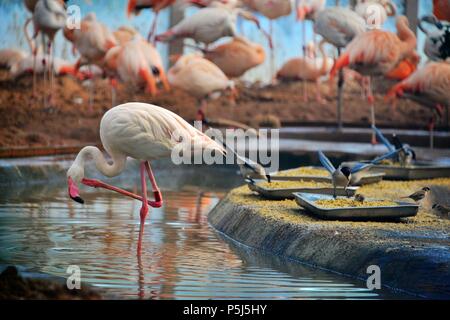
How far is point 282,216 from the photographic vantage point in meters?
7.70

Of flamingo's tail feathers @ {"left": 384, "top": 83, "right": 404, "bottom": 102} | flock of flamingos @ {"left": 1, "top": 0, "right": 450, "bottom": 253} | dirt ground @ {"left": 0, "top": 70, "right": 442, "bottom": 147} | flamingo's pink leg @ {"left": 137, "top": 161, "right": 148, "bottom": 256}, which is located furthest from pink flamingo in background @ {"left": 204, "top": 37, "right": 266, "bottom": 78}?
flamingo's pink leg @ {"left": 137, "top": 161, "right": 148, "bottom": 256}

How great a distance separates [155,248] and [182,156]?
652 mm

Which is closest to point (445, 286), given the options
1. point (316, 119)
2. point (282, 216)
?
point (282, 216)

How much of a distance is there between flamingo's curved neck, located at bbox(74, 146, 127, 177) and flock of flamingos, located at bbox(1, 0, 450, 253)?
20.8 feet

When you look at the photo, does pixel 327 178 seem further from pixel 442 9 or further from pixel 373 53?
pixel 373 53

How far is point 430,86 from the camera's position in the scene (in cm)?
1459

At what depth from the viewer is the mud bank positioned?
606 centimetres

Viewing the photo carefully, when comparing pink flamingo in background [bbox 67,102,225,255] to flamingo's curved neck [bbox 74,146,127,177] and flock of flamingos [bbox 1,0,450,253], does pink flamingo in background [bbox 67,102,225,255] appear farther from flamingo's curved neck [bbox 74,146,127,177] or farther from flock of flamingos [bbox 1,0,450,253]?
flock of flamingos [bbox 1,0,450,253]

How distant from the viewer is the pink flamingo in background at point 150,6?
55.3 feet

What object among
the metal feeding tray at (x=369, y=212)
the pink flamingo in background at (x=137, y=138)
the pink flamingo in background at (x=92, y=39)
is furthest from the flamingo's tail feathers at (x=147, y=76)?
the metal feeding tray at (x=369, y=212)

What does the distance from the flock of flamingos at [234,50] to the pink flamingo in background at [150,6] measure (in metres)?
0.01

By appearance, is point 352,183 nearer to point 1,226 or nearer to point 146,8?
point 1,226

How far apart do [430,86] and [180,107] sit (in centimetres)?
446

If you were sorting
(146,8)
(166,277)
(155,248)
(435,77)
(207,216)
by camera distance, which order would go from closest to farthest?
(166,277) → (155,248) → (207,216) → (435,77) → (146,8)
